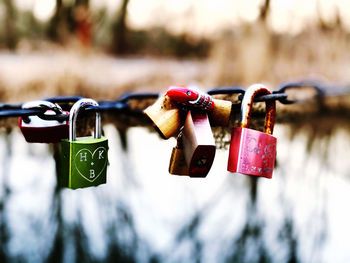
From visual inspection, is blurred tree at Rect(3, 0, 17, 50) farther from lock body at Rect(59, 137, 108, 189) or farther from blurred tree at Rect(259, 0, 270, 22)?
lock body at Rect(59, 137, 108, 189)

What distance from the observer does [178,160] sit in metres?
0.65

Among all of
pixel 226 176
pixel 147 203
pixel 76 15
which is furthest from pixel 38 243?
pixel 76 15

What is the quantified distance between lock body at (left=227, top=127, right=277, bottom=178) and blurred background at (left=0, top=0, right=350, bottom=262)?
0.92 metres

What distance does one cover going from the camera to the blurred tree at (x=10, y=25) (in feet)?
6.06

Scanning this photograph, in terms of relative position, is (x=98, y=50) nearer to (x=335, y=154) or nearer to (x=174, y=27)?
(x=174, y=27)

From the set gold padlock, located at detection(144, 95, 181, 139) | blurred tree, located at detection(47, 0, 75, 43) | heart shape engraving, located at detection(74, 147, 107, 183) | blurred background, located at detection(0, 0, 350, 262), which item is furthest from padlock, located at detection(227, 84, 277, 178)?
blurred tree, located at detection(47, 0, 75, 43)

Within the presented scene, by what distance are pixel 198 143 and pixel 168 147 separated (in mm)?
1356

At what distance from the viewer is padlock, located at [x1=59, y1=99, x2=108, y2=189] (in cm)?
62

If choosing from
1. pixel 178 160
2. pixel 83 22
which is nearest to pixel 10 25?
pixel 83 22

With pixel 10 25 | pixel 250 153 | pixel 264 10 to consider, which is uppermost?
pixel 264 10

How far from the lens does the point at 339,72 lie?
8.06ft

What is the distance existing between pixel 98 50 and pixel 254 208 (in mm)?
1411

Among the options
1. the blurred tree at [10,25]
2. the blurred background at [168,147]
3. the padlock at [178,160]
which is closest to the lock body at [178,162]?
the padlock at [178,160]

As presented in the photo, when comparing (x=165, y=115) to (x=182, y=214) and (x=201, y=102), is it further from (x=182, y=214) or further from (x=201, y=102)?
(x=182, y=214)
